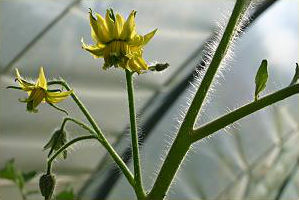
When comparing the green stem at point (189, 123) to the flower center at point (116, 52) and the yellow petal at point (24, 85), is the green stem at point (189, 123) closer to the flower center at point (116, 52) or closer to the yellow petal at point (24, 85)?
the flower center at point (116, 52)

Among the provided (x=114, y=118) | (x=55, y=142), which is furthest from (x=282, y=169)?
(x=55, y=142)

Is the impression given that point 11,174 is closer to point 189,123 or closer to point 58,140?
point 58,140

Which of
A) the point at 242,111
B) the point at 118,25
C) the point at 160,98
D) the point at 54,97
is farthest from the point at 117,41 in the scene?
the point at 160,98

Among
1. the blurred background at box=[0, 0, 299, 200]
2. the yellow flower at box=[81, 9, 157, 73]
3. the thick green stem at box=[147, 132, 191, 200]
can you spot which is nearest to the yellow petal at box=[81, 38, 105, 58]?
the yellow flower at box=[81, 9, 157, 73]

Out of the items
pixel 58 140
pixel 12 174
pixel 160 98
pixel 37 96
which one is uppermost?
pixel 37 96

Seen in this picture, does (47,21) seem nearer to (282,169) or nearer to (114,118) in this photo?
(114,118)

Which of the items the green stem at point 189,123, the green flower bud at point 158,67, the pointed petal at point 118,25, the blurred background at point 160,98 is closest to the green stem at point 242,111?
the green stem at point 189,123
